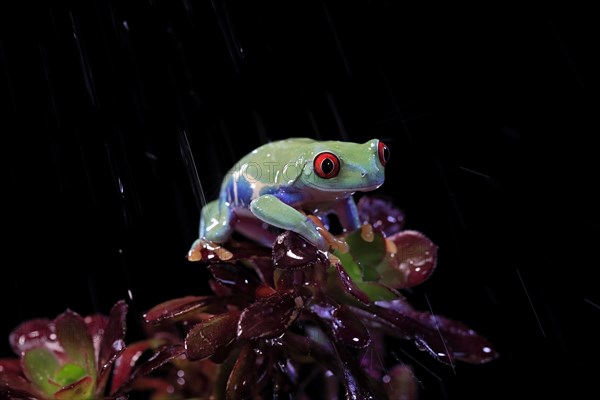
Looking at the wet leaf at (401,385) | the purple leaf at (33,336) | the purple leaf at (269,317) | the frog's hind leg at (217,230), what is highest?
the frog's hind leg at (217,230)

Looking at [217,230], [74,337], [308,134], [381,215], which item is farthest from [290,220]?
[308,134]

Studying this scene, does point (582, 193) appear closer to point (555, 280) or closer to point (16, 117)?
point (555, 280)

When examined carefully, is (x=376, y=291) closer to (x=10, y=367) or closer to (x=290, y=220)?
(x=290, y=220)

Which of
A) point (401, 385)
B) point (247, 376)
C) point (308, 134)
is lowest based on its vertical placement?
point (401, 385)

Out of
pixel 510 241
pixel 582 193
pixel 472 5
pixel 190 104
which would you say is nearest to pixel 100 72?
pixel 190 104

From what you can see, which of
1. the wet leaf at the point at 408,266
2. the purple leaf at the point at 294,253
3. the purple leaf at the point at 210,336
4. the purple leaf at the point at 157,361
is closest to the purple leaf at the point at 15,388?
the purple leaf at the point at 157,361

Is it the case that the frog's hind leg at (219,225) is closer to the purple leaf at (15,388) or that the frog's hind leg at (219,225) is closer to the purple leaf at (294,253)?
the purple leaf at (294,253)
